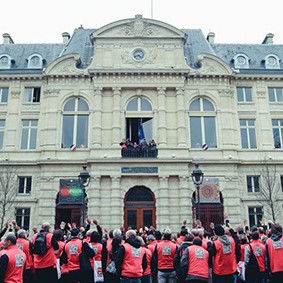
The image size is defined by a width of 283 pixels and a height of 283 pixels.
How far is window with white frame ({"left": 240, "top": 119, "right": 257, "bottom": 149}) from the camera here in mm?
28709

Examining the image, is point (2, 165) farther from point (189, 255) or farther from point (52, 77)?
point (189, 255)

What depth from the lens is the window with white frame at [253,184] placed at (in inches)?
1081

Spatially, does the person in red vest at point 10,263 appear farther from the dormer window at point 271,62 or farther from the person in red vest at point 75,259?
the dormer window at point 271,62

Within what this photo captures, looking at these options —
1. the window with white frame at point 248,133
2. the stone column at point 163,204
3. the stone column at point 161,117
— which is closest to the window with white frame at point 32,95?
the stone column at point 161,117

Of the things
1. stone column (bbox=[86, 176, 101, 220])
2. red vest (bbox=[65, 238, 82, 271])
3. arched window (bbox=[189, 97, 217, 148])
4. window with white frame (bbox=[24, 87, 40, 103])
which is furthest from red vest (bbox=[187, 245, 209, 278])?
window with white frame (bbox=[24, 87, 40, 103])

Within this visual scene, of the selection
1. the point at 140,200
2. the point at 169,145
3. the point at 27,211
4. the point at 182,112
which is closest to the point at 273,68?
the point at 182,112

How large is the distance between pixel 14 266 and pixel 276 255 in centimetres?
631

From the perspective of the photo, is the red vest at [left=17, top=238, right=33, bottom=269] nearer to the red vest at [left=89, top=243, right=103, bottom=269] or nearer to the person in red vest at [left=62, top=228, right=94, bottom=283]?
the person in red vest at [left=62, top=228, right=94, bottom=283]

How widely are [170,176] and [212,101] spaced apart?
7.63 meters

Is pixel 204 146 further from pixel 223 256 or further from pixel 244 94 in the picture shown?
pixel 223 256

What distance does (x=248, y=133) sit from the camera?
95.1 feet

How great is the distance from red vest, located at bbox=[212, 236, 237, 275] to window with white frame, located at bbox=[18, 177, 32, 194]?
2108 centimetres

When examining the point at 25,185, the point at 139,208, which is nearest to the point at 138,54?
the point at 139,208

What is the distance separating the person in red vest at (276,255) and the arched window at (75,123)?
20590 millimetres
